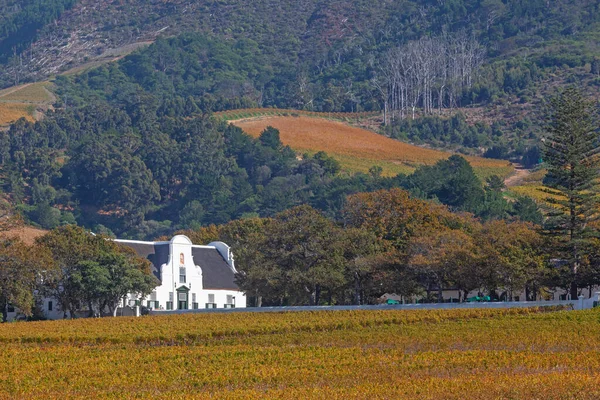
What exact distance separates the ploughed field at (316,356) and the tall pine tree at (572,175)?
13701 millimetres

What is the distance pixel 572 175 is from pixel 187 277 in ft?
118

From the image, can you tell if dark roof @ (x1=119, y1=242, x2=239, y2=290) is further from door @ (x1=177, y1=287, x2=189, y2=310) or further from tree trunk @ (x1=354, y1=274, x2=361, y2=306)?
tree trunk @ (x1=354, y1=274, x2=361, y2=306)

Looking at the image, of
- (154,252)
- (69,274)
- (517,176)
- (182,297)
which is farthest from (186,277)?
(517,176)

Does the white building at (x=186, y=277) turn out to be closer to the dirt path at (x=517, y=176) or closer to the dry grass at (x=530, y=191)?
the dry grass at (x=530, y=191)

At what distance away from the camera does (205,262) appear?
107 metres

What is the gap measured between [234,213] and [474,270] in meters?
93.4

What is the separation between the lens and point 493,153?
198000 millimetres

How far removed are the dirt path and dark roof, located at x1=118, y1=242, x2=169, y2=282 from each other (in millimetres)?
76308

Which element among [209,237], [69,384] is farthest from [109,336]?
[209,237]

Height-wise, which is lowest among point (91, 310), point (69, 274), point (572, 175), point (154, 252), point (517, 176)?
point (91, 310)

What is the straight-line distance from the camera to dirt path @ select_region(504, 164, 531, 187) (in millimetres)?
169913

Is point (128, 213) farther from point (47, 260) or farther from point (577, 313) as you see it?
point (577, 313)

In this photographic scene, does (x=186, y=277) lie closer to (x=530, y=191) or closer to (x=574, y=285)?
(x=574, y=285)

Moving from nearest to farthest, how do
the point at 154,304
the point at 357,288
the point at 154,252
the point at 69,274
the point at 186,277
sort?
the point at 357,288, the point at 69,274, the point at 154,304, the point at 186,277, the point at 154,252
